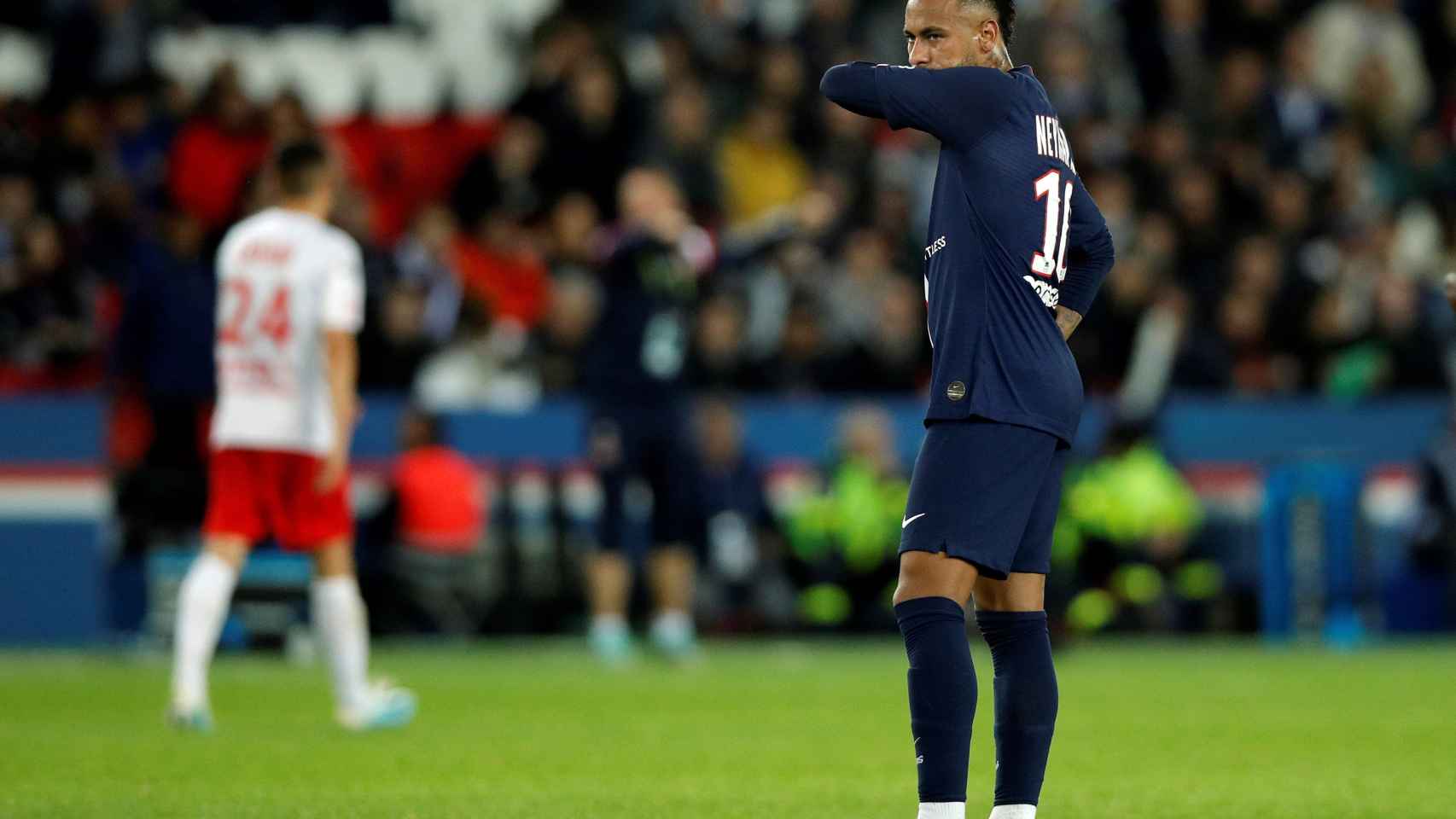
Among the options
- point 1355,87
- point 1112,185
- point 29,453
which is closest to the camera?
point 29,453

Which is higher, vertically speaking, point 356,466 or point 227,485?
point 227,485

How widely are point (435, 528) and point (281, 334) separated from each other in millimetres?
5564

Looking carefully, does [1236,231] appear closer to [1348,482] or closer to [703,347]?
[1348,482]

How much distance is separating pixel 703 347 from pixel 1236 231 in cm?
508

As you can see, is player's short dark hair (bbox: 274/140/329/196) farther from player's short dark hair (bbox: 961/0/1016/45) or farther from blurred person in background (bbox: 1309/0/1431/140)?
blurred person in background (bbox: 1309/0/1431/140)

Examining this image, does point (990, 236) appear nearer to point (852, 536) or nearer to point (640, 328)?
point (640, 328)

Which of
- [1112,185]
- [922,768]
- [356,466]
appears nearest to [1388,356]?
[1112,185]

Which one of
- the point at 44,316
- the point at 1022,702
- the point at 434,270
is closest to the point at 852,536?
the point at 434,270

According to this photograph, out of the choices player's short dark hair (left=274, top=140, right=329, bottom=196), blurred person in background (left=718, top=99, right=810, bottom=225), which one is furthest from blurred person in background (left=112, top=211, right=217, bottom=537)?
player's short dark hair (left=274, top=140, right=329, bottom=196)

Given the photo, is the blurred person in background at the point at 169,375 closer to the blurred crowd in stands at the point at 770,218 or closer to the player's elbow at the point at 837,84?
the blurred crowd in stands at the point at 770,218

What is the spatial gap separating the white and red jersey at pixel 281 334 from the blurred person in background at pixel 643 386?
4.36m

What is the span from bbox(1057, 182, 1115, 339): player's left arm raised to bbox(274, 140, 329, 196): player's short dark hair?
175 inches

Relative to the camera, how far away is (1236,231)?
19.1 m

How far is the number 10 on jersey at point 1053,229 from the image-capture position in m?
5.59
